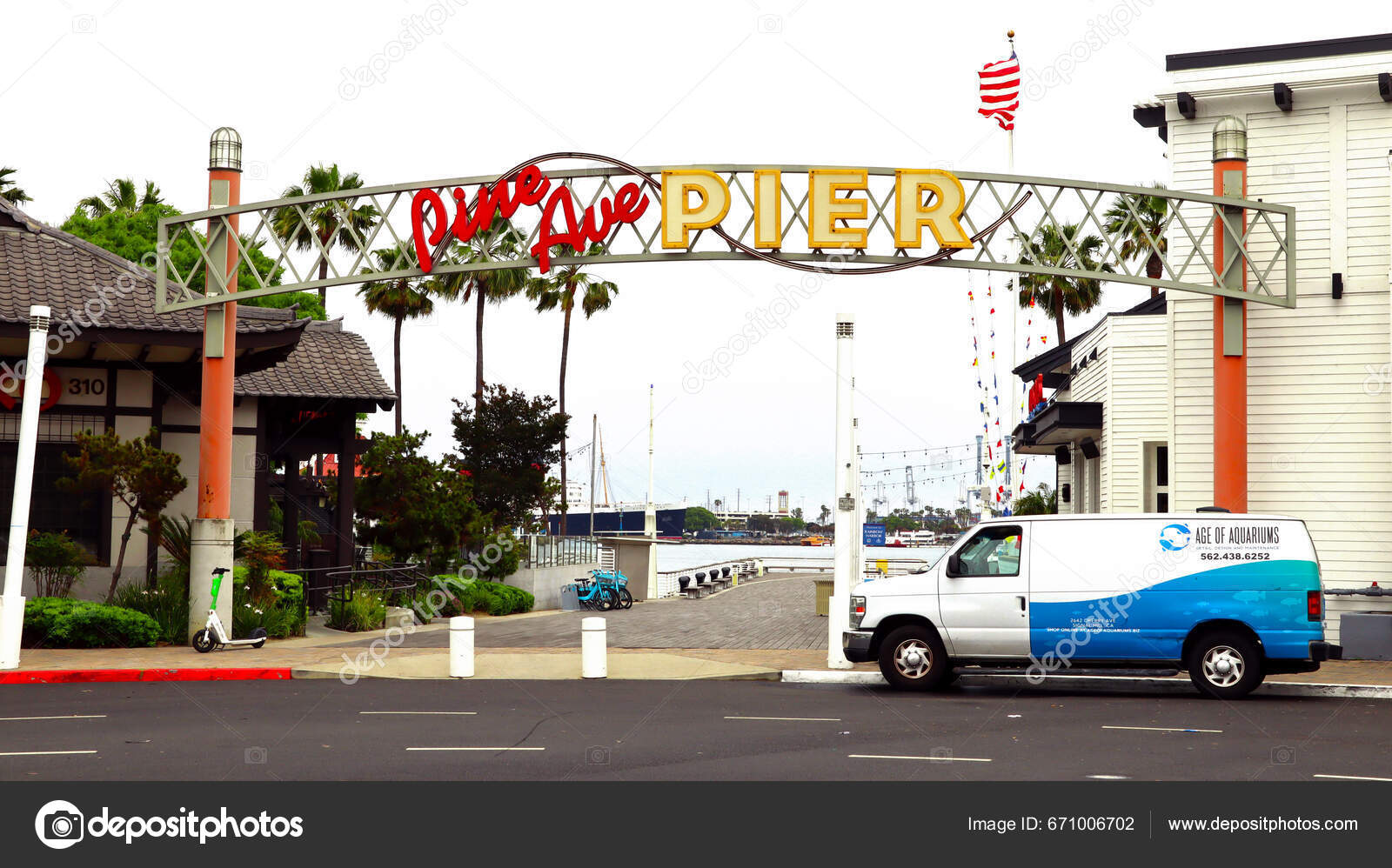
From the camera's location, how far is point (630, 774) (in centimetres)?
952

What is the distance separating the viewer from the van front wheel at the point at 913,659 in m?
15.7

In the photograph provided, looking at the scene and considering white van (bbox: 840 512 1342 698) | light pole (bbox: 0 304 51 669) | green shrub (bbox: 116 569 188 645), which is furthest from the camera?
green shrub (bbox: 116 569 188 645)

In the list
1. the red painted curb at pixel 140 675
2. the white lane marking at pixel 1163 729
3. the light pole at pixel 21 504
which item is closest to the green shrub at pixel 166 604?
the light pole at pixel 21 504

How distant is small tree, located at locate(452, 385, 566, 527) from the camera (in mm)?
41625

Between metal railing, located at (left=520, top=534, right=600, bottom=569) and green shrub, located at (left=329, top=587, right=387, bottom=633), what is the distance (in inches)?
484

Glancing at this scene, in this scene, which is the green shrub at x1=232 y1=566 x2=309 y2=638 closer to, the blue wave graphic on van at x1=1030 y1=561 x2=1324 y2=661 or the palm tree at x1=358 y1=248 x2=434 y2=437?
the blue wave graphic on van at x1=1030 y1=561 x2=1324 y2=661

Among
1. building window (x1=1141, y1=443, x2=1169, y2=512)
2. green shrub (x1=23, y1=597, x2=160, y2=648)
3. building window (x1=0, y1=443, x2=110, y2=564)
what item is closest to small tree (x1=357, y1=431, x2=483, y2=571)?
building window (x1=0, y1=443, x2=110, y2=564)

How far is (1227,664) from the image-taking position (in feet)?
48.8

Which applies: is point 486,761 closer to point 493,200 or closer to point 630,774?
point 630,774

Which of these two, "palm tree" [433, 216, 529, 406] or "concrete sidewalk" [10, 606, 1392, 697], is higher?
"palm tree" [433, 216, 529, 406]

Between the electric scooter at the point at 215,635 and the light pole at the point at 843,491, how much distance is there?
8601 mm

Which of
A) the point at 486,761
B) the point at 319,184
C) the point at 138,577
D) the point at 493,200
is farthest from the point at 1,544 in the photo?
the point at 319,184

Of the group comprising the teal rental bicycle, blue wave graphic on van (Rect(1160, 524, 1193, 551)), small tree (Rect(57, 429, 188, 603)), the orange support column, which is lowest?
the teal rental bicycle

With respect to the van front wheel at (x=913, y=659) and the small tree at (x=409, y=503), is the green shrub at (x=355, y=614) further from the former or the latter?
the van front wheel at (x=913, y=659)
